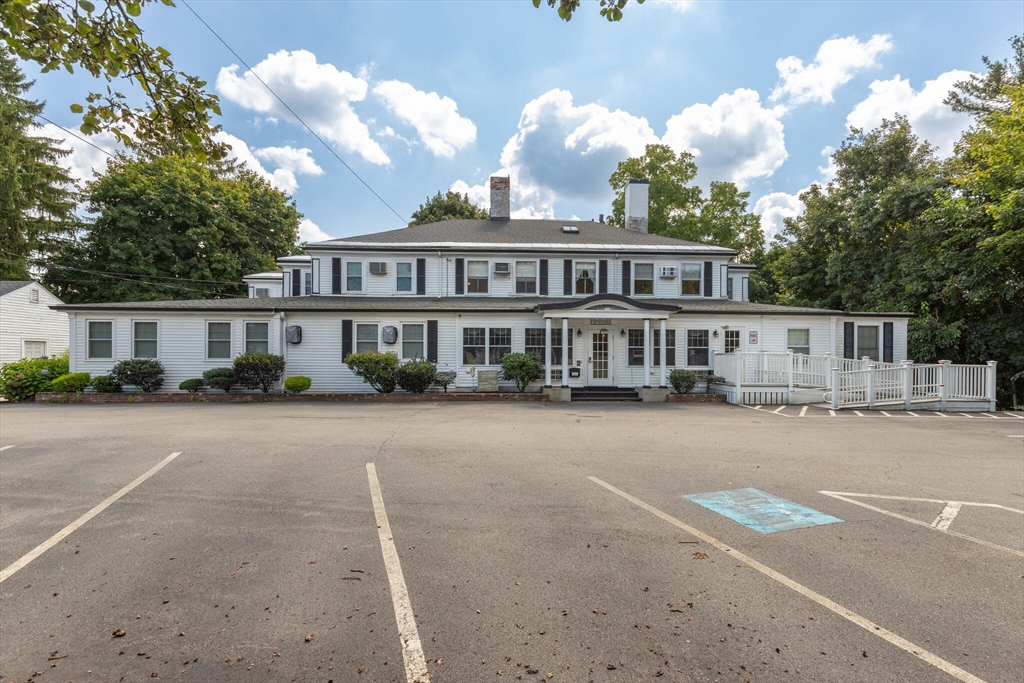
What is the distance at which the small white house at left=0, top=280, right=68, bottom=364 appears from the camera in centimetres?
2264

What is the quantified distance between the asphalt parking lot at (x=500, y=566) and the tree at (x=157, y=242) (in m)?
26.3

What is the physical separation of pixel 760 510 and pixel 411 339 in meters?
14.3

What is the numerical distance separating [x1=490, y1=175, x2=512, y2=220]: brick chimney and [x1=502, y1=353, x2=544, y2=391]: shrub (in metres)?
9.88

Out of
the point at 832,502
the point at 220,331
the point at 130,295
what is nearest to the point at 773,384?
the point at 832,502

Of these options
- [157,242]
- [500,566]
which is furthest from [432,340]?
[157,242]

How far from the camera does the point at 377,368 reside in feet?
53.0

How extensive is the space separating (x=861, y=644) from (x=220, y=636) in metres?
3.71

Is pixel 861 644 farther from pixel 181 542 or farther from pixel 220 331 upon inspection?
pixel 220 331

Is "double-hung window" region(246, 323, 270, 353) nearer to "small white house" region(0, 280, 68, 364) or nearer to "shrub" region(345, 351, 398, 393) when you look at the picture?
"shrub" region(345, 351, 398, 393)

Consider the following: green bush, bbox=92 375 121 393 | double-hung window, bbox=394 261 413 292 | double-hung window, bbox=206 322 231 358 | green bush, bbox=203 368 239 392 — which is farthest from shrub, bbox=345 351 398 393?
green bush, bbox=92 375 121 393

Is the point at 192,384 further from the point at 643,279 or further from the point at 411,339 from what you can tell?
the point at 643,279

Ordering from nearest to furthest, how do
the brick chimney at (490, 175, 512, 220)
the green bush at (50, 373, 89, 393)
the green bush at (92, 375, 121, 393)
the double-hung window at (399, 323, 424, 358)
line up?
1. the green bush at (50, 373, 89, 393)
2. the green bush at (92, 375, 121, 393)
3. the double-hung window at (399, 323, 424, 358)
4. the brick chimney at (490, 175, 512, 220)

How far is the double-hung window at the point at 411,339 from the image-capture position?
1772cm

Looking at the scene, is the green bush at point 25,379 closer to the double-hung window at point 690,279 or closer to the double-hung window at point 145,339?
the double-hung window at point 145,339
